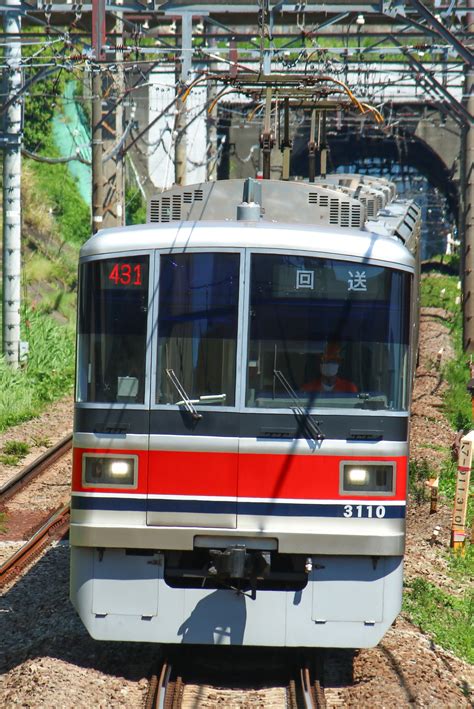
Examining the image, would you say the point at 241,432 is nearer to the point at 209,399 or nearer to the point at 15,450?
the point at 209,399

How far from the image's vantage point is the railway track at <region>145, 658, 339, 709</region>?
6.64m

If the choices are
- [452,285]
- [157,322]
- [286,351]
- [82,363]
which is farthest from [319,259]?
[452,285]

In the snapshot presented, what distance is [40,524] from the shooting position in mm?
11258


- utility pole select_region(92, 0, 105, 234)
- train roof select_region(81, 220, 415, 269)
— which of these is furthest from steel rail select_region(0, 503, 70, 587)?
utility pole select_region(92, 0, 105, 234)

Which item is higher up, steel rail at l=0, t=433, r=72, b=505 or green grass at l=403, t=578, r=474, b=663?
steel rail at l=0, t=433, r=72, b=505

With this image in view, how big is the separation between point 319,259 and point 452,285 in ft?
98.9

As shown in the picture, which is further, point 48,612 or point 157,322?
point 48,612

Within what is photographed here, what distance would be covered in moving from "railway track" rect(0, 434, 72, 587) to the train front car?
8.78ft

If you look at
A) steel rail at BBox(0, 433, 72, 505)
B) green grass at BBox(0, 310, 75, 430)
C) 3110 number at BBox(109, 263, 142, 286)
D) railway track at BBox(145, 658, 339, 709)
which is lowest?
railway track at BBox(145, 658, 339, 709)

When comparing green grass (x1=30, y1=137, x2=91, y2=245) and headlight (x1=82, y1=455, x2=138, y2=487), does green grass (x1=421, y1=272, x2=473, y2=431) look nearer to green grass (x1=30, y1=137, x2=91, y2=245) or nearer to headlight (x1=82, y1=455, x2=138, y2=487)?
headlight (x1=82, y1=455, x2=138, y2=487)

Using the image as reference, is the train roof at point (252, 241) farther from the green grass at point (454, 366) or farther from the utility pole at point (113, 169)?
the utility pole at point (113, 169)

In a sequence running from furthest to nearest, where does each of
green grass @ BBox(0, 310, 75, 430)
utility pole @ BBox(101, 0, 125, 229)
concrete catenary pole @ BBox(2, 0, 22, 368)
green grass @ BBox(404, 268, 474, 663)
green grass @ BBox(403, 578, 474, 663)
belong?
utility pole @ BBox(101, 0, 125, 229), concrete catenary pole @ BBox(2, 0, 22, 368), green grass @ BBox(0, 310, 75, 430), green grass @ BBox(404, 268, 474, 663), green grass @ BBox(403, 578, 474, 663)

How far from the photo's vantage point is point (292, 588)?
276 inches

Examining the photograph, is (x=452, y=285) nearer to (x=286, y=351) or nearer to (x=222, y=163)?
(x=222, y=163)
